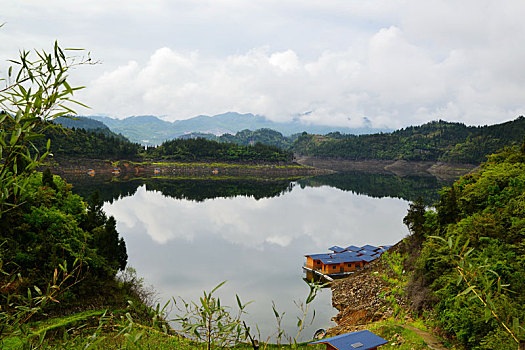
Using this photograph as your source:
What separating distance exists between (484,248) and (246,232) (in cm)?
2538

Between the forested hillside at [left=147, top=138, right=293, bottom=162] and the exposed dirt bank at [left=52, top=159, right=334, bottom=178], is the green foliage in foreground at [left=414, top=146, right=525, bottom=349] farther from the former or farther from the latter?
the forested hillside at [left=147, top=138, right=293, bottom=162]

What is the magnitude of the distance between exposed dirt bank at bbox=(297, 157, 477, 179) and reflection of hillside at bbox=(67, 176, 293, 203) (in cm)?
4847

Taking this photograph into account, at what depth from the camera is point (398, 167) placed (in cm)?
11431

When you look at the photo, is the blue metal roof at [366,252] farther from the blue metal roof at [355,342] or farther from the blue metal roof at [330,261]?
the blue metal roof at [355,342]

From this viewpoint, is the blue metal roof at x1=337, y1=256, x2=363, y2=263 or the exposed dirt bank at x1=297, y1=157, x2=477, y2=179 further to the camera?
the exposed dirt bank at x1=297, y1=157, x2=477, y2=179

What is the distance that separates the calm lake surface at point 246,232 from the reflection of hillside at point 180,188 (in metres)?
0.18

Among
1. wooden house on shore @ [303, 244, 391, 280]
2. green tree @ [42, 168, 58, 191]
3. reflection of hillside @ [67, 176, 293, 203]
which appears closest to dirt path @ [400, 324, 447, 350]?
wooden house on shore @ [303, 244, 391, 280]

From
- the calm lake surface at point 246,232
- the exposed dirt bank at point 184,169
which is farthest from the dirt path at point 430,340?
the exposed dirt bank at point 184,169

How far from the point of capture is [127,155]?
8462cm

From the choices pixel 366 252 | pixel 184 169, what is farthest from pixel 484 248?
pixel 184 169

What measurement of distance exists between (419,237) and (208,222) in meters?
23.1

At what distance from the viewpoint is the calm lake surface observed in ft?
66.7

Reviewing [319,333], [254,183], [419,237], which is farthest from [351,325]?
[254,183]

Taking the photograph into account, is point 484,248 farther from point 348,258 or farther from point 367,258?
point 367,258
